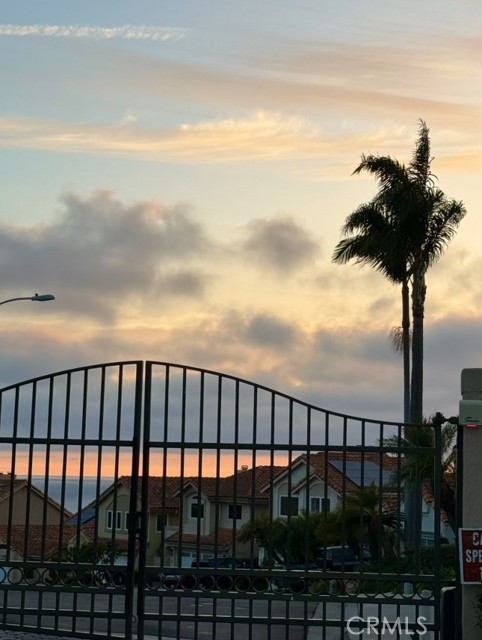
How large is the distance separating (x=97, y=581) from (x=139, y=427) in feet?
5.50

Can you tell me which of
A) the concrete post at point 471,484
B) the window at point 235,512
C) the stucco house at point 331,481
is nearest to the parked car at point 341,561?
the stucco house at point 331,481

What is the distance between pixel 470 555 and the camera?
1091 centimetres

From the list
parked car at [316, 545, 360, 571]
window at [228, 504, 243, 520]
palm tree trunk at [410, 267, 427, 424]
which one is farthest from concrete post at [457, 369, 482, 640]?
palm tree trunk at [410, 267, 427, 424]

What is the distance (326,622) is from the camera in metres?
11.0

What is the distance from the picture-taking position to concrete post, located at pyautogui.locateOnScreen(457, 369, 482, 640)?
10945 mm

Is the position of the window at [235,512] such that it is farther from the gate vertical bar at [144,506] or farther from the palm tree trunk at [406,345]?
the palm tree trunk at [406,345]

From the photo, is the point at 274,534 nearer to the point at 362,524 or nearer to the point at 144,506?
the point at 144,506

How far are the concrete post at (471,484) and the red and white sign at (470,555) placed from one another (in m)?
0.09

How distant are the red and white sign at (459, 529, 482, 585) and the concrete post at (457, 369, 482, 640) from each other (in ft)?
0.29

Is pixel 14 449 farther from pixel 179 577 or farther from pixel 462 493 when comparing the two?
pixel 462 493

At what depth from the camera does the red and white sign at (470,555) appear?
10.9 meters

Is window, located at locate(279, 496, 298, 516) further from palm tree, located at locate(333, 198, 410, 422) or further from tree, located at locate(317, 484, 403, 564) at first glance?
palm tree, located at locate(333, 198, 410, 422)

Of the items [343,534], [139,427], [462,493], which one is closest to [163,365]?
[139,427]

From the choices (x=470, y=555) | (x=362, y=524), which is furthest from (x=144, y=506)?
(x=470, y=555)
